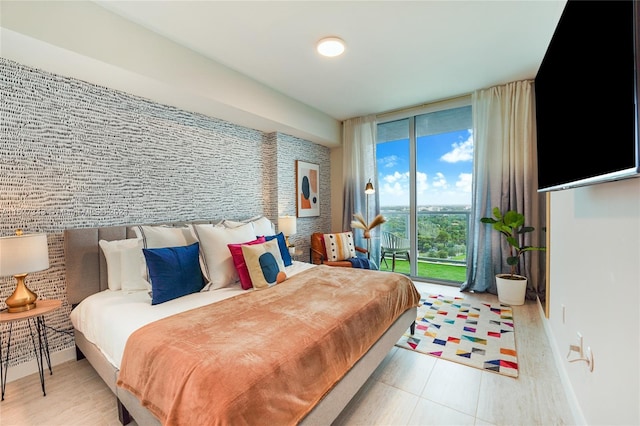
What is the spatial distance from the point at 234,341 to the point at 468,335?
2.35 metres

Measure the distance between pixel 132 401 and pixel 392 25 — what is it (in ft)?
10.4

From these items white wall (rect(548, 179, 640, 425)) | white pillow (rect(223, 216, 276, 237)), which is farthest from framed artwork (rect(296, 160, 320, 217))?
white wall (rect(548, 179, 640, 425))

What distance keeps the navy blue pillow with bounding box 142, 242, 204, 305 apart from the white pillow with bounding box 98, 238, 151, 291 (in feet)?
0.75

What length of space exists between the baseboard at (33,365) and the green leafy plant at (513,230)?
4587 mm

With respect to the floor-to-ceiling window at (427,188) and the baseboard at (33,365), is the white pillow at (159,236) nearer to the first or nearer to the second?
the baseboard at (33,365)

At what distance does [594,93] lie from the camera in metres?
1.00

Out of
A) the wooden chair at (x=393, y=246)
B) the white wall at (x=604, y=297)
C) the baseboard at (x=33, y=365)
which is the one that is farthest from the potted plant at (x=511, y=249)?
the baseboard at (x=33, y=365)

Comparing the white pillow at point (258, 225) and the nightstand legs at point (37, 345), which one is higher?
the white pillow at point (258, 225)

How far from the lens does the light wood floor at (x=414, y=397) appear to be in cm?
162

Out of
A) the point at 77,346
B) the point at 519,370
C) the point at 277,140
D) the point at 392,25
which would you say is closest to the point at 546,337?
the point at 519,370

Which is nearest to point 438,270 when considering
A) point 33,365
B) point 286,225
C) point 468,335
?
point 468,335

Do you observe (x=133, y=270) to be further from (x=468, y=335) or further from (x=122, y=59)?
(x=468, y=335)

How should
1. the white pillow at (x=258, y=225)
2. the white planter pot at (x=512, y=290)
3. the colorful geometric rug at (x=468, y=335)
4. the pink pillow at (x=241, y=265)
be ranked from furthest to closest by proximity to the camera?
the white planter pot at (x=512, y=290), the white pillow at (x=258, y=225), the pink pillow at (x=241, y=265), the colorful geometric rug at (x=468, y=335)

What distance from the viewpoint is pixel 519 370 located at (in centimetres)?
206
